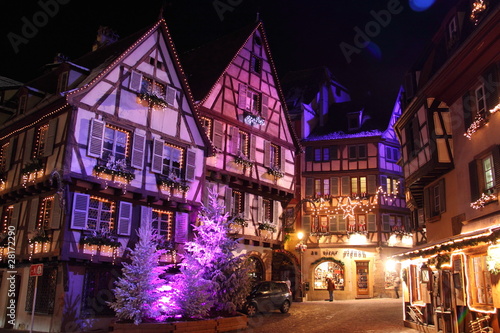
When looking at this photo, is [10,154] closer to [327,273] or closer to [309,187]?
[309,187]

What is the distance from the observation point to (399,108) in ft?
136

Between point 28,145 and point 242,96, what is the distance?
37.8 ft

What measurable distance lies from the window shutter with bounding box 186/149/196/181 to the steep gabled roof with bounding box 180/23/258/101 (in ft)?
11.8

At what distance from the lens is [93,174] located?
1948cm

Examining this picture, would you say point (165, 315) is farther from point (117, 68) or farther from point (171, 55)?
point (171, 55)

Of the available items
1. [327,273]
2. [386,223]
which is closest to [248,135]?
[327,273]

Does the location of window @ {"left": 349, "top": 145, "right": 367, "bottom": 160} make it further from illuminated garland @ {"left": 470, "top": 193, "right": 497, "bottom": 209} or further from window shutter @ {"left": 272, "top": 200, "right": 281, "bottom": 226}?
illuminated garland @ {"left": 470, "top": 193, "right": 497, "bottom": 209}

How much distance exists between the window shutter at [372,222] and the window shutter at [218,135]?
55.7 ft

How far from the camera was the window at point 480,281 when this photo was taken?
14.4m

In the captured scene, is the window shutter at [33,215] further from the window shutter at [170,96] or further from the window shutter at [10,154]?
the window shutter at [170,96]

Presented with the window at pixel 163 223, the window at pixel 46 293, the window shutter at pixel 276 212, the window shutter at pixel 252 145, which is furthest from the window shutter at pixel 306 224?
the window at pixel 46 293

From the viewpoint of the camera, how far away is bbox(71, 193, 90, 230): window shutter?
18672mm

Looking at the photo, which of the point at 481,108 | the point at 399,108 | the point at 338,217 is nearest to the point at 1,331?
the point at 481,108

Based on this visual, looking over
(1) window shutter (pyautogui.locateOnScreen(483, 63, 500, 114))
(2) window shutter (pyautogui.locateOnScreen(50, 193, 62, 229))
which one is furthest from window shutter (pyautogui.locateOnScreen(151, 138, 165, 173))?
(1) window shutter (pyautogui.locateOnScreen(483, 63, 500, 114))
